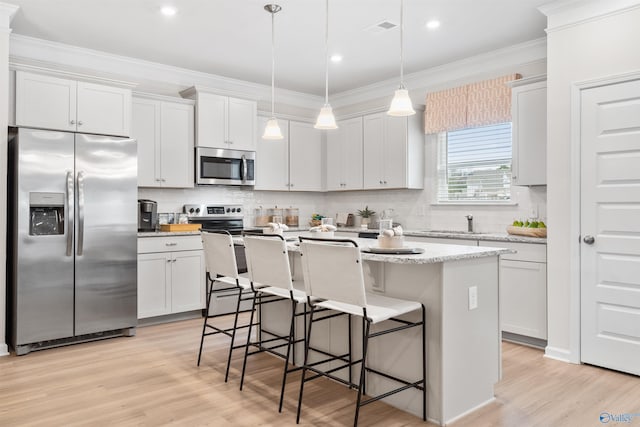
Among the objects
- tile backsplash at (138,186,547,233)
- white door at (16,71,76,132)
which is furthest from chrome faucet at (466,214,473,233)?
white door at (16,71,76,132)

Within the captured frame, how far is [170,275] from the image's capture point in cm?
479

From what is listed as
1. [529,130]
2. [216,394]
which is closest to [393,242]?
[216,394]

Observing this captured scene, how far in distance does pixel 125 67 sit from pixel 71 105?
1.07 metres

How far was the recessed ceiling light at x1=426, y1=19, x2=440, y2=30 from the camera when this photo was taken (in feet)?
13.1

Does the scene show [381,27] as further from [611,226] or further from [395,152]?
[611,226]

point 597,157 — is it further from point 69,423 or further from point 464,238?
point 69,423

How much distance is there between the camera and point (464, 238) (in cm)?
431

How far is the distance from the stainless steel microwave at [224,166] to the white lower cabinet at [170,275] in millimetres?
771

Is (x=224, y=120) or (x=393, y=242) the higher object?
(x=224, y=120)

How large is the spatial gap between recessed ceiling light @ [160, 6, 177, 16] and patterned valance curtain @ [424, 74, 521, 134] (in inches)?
115

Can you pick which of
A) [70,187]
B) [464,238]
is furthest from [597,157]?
[70,187]

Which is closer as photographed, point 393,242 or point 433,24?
point 393,242

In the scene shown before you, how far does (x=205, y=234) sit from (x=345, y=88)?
140 inches

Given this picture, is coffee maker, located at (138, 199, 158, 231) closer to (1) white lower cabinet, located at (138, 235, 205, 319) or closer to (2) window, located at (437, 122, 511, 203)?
(1) white lower cabinet, located at (138, 235, 205, 319)
